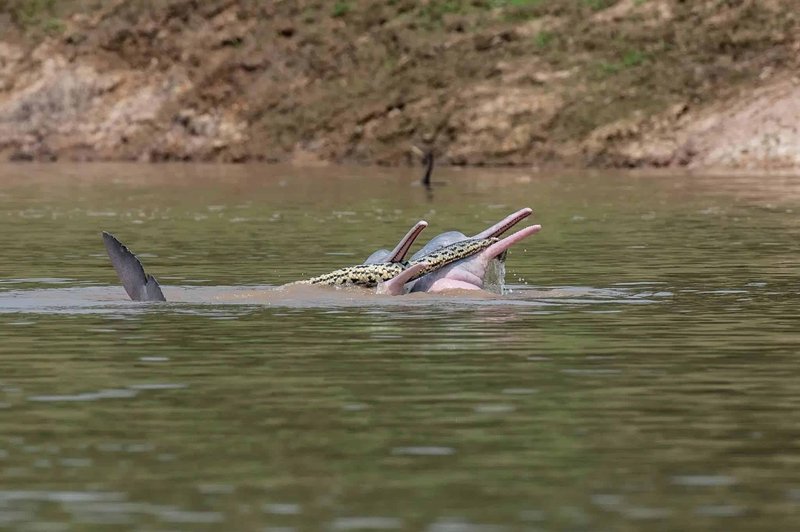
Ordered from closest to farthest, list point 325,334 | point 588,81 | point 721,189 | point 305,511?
point 305,511
point 325,334
point 721,189
point 588,81

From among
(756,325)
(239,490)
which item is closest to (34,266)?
(756,325)

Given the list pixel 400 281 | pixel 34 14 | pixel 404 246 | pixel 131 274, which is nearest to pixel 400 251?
pixel 404 246

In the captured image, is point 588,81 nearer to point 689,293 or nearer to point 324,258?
point 324,258

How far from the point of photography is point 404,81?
8944 cm

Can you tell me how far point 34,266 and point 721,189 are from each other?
30.2 metres

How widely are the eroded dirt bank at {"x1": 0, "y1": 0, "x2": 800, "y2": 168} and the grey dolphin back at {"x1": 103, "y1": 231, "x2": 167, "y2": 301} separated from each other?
50638 millimetres

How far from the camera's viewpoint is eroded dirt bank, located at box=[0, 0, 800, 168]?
8006 centimetres

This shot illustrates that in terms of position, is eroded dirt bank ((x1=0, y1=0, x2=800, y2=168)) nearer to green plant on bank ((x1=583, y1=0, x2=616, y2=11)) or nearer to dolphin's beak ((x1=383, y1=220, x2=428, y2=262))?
green plant on bank ((x1=583, y1=0, x2=616, y2=11))

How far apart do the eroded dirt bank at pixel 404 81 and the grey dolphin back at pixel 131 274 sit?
50638 mm

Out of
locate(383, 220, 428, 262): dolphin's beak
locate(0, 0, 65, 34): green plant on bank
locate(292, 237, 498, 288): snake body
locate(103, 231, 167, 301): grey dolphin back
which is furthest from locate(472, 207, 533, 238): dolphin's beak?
locate(0, 0, 65, 34): green plant on bank

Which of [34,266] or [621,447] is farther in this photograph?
[34,266]

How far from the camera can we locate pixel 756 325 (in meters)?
21.4

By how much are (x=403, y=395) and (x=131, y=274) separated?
7947 mm

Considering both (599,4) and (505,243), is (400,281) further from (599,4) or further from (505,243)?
(599,4)
